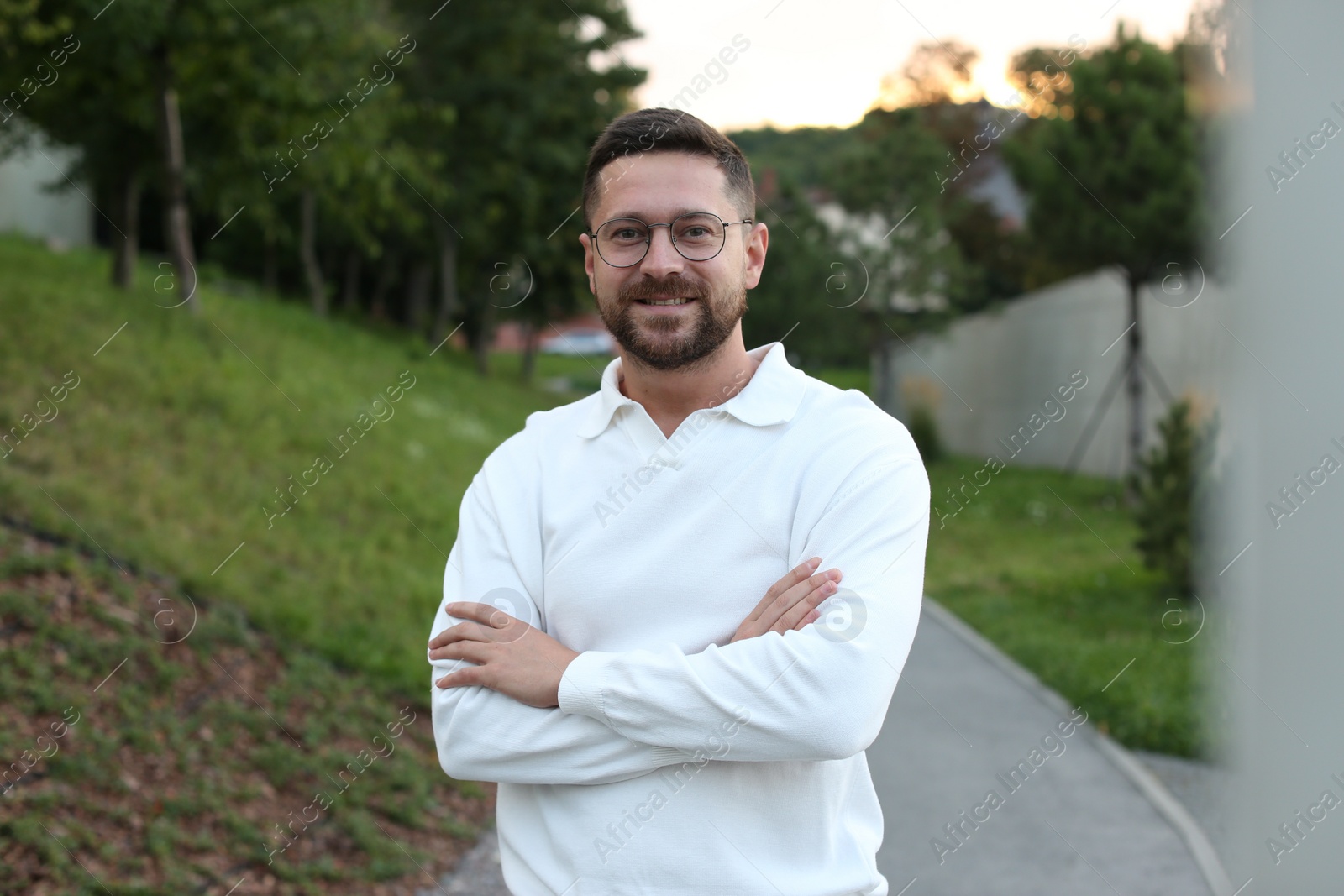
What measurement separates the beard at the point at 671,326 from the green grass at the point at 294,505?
4254mm

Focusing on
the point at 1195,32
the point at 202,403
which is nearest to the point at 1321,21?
the point at 1195,32

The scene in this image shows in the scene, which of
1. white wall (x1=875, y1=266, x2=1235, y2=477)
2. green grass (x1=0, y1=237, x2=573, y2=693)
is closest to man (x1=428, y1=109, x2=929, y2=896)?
green grass (x1=0, y1=237, x2=573, y2=693)

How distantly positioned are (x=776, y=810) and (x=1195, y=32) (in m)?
1.66

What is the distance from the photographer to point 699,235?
235 cm

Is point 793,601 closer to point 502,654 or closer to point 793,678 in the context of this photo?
point 793,678

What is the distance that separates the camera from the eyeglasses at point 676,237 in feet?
7.66

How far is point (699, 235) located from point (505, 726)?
1085 mm

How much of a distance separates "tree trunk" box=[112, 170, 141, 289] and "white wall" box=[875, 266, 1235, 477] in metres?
11.8

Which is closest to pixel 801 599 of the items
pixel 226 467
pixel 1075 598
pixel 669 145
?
pixel 669 145

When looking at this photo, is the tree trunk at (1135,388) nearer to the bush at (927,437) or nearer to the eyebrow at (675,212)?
the bush at (927,437)

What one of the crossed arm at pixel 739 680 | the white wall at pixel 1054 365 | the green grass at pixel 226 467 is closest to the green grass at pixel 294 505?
the green grass at pixel 226 467

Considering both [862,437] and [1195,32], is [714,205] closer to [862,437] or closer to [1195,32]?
[862,437]

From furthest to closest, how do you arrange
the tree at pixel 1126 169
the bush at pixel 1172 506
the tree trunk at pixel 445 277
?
1. the tree trunk at pixel 445 277
2. the tree at pixel 1126 169
3. the bush at pixel 1172 506

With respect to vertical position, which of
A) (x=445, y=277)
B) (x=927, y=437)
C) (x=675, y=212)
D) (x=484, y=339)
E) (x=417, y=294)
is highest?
(x=675, y=212)
